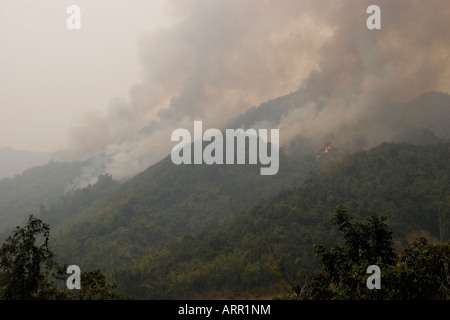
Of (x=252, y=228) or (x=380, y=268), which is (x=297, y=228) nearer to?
(x=252, y=228)

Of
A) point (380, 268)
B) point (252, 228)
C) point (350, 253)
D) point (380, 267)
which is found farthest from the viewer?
point (252, 228)

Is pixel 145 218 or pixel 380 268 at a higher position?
pixel 145 218

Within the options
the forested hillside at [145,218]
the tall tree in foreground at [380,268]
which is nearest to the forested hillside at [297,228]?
the forested hillside at [145,218]

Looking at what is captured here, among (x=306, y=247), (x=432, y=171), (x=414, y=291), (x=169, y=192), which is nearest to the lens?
(x=414, y=291)

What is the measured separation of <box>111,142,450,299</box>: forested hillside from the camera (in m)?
72.1

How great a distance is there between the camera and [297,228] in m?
94.1

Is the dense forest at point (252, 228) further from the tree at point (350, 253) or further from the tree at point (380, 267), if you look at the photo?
the tree at point (380, 267)

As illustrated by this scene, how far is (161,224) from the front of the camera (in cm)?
15112

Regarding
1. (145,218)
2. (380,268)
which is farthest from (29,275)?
(145,218)

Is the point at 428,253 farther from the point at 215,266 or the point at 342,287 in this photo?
the point at 215,266

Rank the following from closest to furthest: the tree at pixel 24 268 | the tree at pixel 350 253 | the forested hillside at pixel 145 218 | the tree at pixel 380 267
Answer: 1. the tree at pixel 380 267
2. the tree at pixel 24 268
3. the tree at pixel 350 253
4. the forested hillside at pixel 145 218

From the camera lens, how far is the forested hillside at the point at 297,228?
2839 inches
